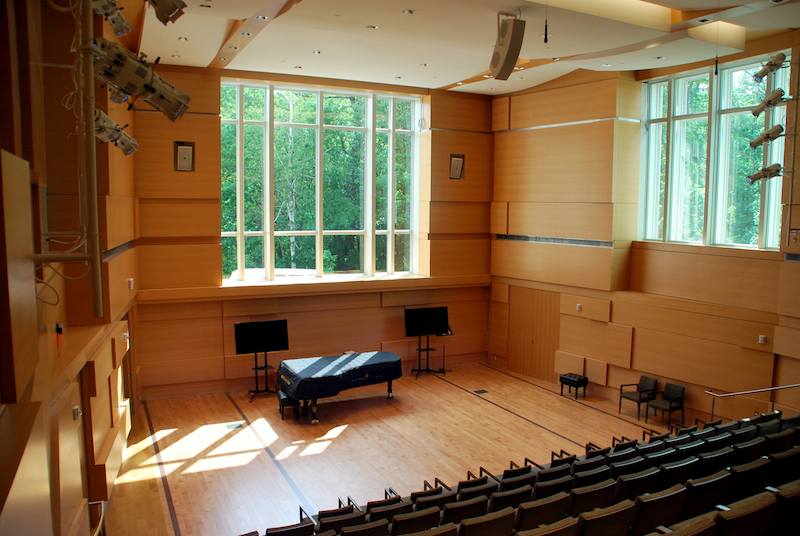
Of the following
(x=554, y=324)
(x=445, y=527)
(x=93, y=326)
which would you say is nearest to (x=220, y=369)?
(x=93, y=326)

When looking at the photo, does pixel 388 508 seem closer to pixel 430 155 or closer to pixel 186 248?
pixel 186 248

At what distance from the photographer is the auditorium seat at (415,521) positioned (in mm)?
4277

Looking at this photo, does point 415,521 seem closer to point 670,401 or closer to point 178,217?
point 670,401

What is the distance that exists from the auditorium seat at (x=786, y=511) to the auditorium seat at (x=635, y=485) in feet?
2.83

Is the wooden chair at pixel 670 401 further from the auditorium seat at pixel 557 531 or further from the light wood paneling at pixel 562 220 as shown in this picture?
the auditorium seat at pixel 557 531

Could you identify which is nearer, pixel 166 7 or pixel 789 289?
pixel 166 7

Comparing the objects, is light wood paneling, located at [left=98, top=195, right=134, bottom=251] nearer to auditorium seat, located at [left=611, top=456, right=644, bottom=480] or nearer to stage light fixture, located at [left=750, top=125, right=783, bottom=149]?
auditorium seat, located at [left=611, top=456, right=644, bottom=480]

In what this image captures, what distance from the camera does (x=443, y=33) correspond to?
288 inches

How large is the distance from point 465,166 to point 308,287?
3.89 m

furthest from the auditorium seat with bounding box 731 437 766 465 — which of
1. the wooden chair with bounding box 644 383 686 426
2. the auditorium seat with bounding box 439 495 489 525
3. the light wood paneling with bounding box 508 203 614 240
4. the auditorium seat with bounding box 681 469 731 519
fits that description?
the light wood paneling with bounding box 508 203 614 240

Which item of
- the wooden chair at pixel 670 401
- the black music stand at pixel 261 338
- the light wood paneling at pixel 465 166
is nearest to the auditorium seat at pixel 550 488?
the wooden chair at pixel 670 401

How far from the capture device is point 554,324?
424 inches

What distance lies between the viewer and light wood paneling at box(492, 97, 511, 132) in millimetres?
11484

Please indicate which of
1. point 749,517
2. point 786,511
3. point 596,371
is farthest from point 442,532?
point 596,371
